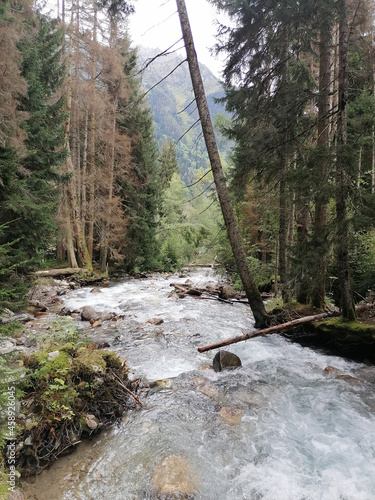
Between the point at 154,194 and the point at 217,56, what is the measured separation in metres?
13.7

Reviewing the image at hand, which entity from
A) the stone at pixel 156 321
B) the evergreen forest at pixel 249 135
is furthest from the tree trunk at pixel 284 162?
the stone at pixel 156 321

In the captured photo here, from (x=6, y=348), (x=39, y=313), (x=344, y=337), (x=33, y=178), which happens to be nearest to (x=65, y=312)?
(x=39, y=313)

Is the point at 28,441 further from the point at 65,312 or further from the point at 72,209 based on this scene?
the point at 72,209

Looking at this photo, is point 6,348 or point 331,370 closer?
point 6,348

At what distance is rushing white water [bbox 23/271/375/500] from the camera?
2828mm

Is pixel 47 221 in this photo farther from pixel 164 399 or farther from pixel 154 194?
pixel 154 194

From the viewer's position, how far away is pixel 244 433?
3.64 m

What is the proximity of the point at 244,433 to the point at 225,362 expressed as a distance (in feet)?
5.86

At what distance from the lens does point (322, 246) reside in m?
5.30

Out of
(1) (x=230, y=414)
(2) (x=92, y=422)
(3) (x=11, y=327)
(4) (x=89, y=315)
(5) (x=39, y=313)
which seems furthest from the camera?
(5) (x=39, y=313)

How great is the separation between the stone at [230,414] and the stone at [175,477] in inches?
36.2

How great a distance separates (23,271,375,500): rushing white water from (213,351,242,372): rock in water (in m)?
0.15

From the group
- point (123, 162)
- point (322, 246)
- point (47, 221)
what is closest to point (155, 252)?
point (123, 162)

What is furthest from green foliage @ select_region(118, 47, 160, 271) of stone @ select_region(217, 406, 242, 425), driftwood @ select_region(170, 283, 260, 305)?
stone @ select_region(217, 406, 242, 425)
